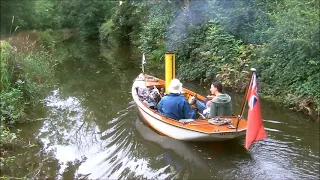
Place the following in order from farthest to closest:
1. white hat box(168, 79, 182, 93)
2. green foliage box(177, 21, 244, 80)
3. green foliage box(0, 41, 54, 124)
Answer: green foliage box(177, 21, 244, 80) → green foliage box(0, 41, 54, 124) → white hat box(168, 79, 182, 93)

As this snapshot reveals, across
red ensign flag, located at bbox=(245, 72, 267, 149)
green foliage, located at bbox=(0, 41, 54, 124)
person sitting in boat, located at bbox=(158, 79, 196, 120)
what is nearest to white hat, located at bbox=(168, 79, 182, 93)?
person sitting in boat, located at bbox=(158, 79, 196, 120)

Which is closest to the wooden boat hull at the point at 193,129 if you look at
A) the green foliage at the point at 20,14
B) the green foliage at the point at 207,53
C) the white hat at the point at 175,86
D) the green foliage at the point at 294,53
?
the white hat at the point at 175,86

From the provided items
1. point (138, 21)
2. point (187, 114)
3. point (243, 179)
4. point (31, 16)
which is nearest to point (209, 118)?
point (187, 114)

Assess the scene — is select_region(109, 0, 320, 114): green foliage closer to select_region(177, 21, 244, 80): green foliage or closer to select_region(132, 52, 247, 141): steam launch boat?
select_region(177, 21, 244, 80): green foliage

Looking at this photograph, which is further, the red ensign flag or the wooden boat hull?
the wooden boat hull

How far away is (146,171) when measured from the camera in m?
6.93

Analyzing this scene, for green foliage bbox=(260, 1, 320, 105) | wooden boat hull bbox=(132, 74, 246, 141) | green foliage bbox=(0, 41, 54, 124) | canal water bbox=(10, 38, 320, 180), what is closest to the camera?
canal water bbox=(10, 38, 320, 180)

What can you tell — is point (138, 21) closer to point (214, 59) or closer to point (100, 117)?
point (214, 59)

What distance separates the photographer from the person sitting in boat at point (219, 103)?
25.2ft

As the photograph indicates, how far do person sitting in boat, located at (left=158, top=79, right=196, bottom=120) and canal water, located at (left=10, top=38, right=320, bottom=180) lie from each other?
0.62 metres

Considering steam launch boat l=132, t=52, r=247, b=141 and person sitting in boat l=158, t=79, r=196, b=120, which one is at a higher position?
person sitting in boat l=158, t=79, r=196, b=120

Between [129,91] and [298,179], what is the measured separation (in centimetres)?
791

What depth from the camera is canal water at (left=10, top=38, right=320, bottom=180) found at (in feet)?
22.2

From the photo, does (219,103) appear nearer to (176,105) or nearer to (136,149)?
(176,105)
